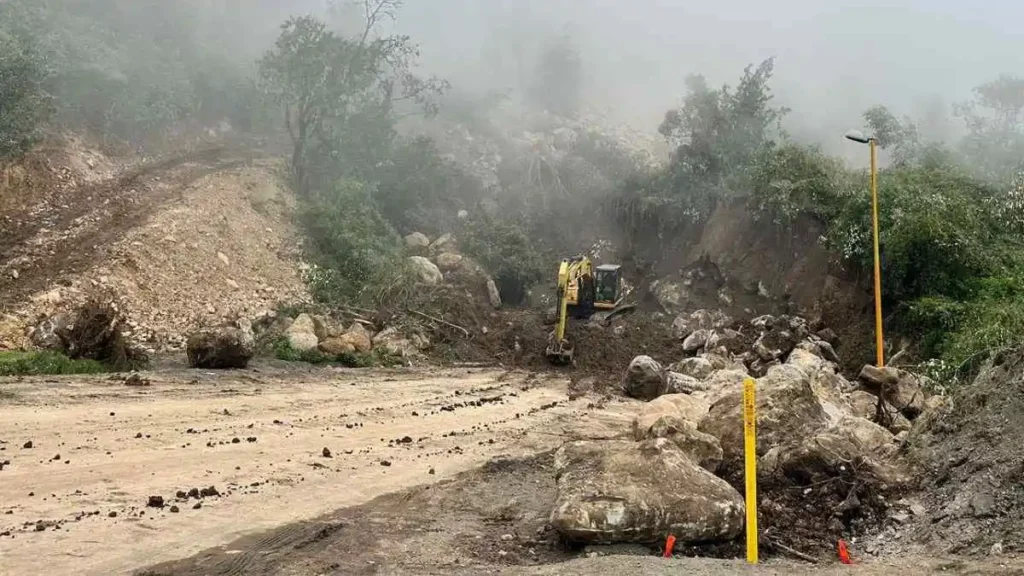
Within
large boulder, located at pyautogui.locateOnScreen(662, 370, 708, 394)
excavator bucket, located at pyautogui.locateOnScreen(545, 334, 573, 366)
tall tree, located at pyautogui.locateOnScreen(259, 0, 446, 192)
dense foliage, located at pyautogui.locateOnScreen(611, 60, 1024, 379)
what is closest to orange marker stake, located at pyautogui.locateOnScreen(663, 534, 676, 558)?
dense foliage, located at pyautogui.locateOnScreen(611, 60, 1024, 379)

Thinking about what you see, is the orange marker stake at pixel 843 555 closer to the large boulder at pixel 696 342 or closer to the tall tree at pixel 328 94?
the large boulder at pixel 696 342

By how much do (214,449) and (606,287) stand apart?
18365mm

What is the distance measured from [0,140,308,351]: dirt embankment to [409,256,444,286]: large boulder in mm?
4107

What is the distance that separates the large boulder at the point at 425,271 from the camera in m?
25.4

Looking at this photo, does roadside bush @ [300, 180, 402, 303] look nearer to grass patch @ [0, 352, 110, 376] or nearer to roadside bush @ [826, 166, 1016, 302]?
grass patch @ [0, 352, 110, 376]

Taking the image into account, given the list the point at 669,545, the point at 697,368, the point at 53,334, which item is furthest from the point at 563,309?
the point at 669,545

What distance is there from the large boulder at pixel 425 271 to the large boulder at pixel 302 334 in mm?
6400

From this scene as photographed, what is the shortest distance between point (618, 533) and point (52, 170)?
21.5 m

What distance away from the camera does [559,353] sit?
21.0 meters

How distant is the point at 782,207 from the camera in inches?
1029

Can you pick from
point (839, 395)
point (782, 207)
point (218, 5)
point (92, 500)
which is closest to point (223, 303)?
point (92, 500)

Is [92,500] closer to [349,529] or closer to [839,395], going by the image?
[349,529]

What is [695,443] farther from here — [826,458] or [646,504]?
[646,504]

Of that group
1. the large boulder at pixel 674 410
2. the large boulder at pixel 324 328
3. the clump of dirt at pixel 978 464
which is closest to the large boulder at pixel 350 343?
the large boulder at pixel 324 328
